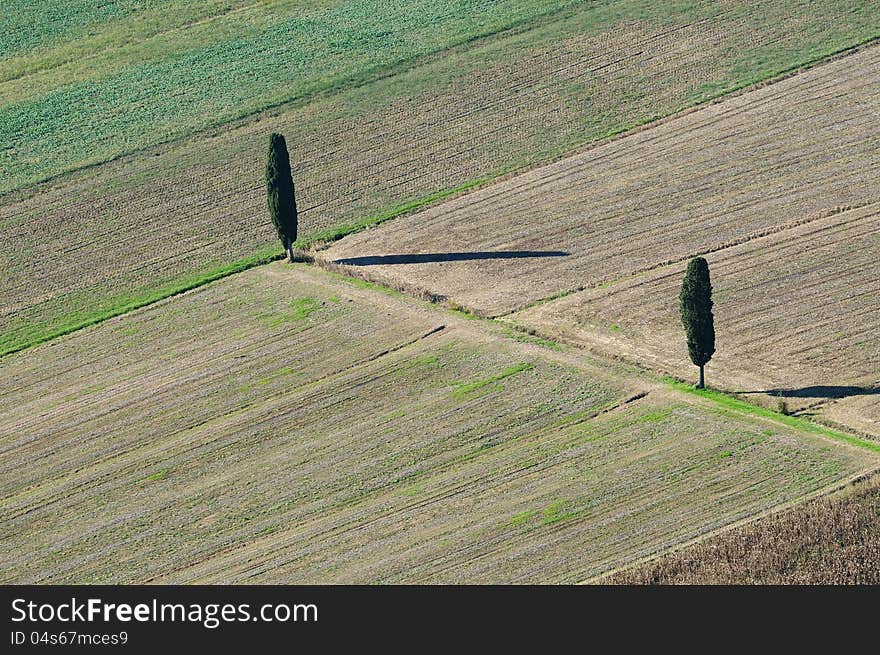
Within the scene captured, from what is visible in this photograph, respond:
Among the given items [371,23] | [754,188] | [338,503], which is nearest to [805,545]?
[338,503]

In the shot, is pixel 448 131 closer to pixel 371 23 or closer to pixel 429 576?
pixel 371 23

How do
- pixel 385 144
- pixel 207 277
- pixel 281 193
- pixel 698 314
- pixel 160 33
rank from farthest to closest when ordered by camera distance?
pixel 160 33 → pixel 385 144 → pixel 281 193 → pixel 207 277 → pixel 698 314

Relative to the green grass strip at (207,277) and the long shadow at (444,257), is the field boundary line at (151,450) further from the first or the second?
the green grass strip at (207,277)

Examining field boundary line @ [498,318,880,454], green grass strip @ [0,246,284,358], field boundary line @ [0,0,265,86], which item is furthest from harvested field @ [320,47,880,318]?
field boundary line @ [0,0,265,86]

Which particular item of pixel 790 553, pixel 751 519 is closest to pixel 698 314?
pixel 751 519

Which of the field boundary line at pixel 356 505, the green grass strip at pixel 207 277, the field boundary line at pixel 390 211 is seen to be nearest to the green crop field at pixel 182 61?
the field boundary line at pixel 390 211

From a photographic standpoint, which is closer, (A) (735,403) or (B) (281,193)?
(A) (735,403)

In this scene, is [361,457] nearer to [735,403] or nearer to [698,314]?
[735,403]
